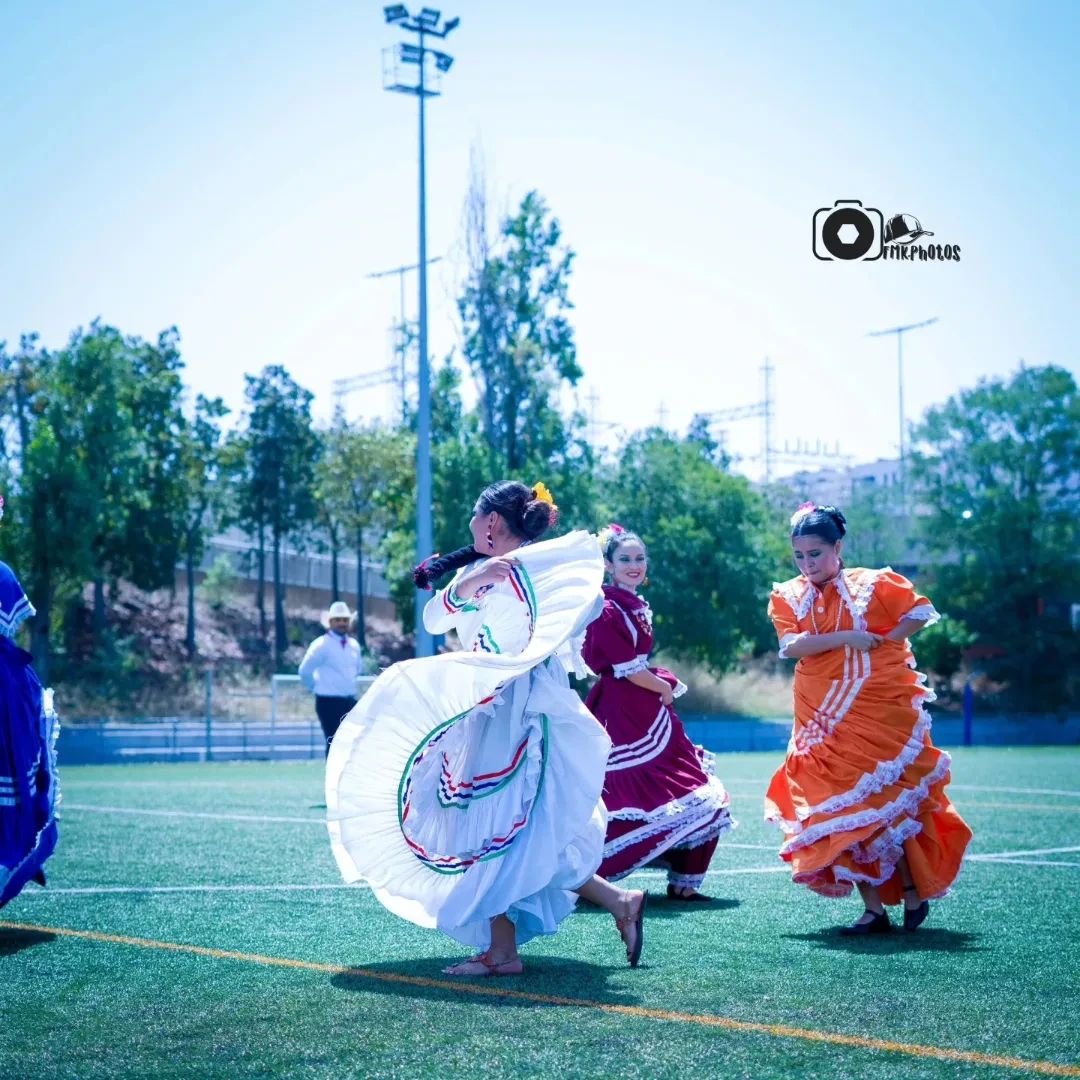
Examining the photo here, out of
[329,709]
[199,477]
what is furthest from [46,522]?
[329,709]

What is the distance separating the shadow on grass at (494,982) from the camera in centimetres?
487

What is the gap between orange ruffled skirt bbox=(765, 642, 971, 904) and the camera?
21.6 ft

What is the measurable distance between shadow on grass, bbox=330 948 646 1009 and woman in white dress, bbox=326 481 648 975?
0.11 m

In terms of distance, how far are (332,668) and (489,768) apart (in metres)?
10.5

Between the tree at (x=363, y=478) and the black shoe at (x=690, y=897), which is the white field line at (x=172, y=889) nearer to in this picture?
the black shoe at (x=690, y=897)

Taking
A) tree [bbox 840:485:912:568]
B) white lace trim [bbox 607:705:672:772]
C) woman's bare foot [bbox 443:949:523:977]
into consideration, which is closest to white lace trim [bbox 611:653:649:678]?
white lace trim [bbox 607:705:672:772]

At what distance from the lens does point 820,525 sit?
6797 millimetres

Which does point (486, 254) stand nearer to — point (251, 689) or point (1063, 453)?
point (251, 689)

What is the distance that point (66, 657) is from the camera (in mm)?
36844

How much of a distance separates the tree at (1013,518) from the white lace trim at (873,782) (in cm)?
3829

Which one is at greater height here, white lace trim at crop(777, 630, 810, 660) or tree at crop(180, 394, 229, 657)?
tree at crop(180, 394, 229, 657)

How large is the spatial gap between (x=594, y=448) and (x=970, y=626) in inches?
536

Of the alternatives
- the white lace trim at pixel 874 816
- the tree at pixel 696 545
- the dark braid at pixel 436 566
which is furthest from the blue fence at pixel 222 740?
the dark braid at pixel 436 566

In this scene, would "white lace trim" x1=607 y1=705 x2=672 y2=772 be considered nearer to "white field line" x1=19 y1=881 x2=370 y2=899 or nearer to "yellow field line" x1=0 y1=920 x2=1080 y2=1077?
"white field line" x1=19 y1=881 x2=370 y2=899
